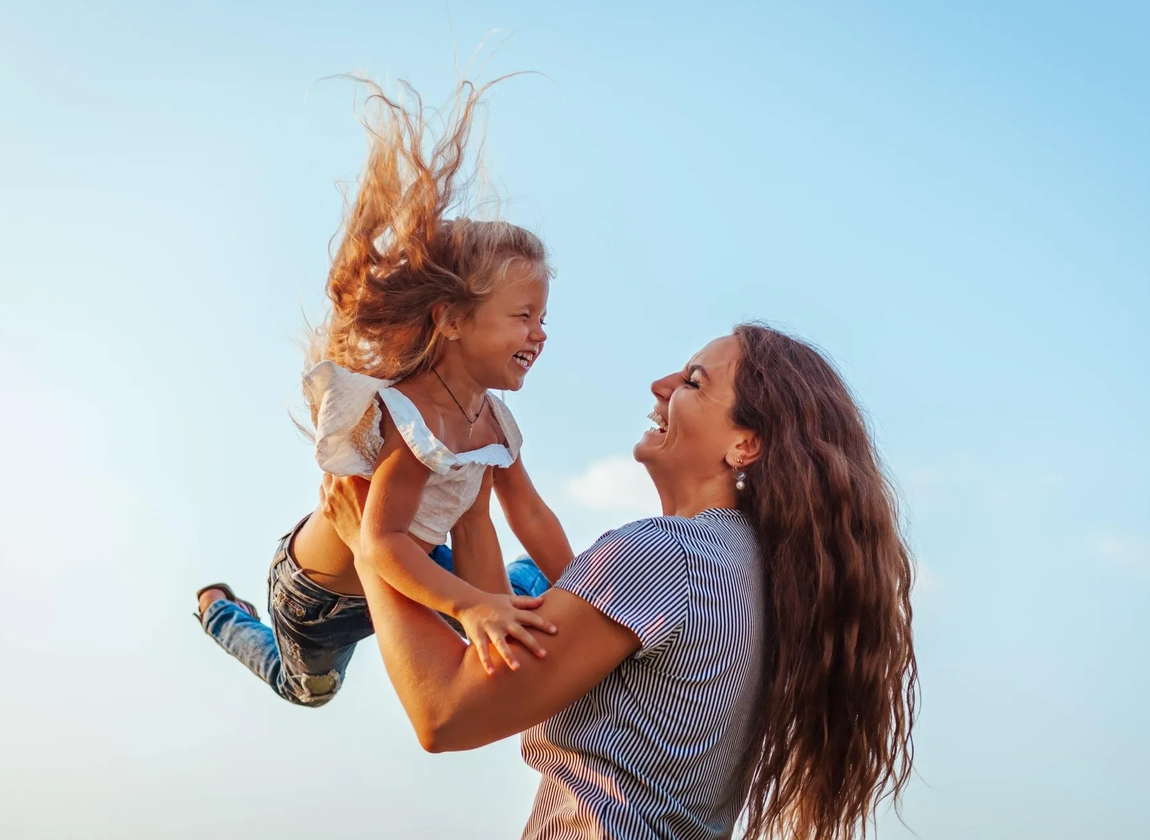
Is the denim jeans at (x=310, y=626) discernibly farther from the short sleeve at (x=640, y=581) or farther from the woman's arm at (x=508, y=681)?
the short sleeve at (x=640, y=581)

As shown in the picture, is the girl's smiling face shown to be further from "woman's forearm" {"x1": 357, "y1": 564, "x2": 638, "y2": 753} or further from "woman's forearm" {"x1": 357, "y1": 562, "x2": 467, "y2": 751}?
"woman's forearm" {"x1": 357, "y1": 564, "x2": 638, "y2": 753}

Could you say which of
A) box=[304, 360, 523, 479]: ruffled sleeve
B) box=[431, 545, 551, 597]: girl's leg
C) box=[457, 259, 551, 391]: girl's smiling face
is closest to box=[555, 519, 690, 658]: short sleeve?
box=[304, 360, 523, 479]: ruffled sleeve

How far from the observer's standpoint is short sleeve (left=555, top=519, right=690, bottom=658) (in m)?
2.91

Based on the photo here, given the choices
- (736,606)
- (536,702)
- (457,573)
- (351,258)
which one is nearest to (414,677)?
(536,702)

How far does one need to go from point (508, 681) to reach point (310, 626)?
2.06 metres

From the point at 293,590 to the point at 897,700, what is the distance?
2448 millimetres

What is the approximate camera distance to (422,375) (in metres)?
4.48

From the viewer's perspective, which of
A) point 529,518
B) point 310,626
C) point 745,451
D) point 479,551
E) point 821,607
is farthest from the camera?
point 310,626

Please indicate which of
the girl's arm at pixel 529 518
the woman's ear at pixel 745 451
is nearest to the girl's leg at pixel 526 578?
the girl's arm at pixel 529 518

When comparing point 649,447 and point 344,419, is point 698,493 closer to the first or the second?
point 649,447

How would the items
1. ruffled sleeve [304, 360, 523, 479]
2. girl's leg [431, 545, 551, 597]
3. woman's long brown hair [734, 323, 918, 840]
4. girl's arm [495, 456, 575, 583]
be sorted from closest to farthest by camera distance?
1. woman's long brown hair [734, 323, 918, 840]
2. ruffled sleeve [304, 360, 523, 479]
3. girl's arm [495, 456, 575, 583]
4. girl's leg [431, 545, 551, 597]

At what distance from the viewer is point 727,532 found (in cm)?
332

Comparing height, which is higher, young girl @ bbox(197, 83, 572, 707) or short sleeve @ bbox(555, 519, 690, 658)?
young girl @ bbox(197, 83, 572, 707)

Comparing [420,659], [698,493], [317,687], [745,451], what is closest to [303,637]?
[317,687]
